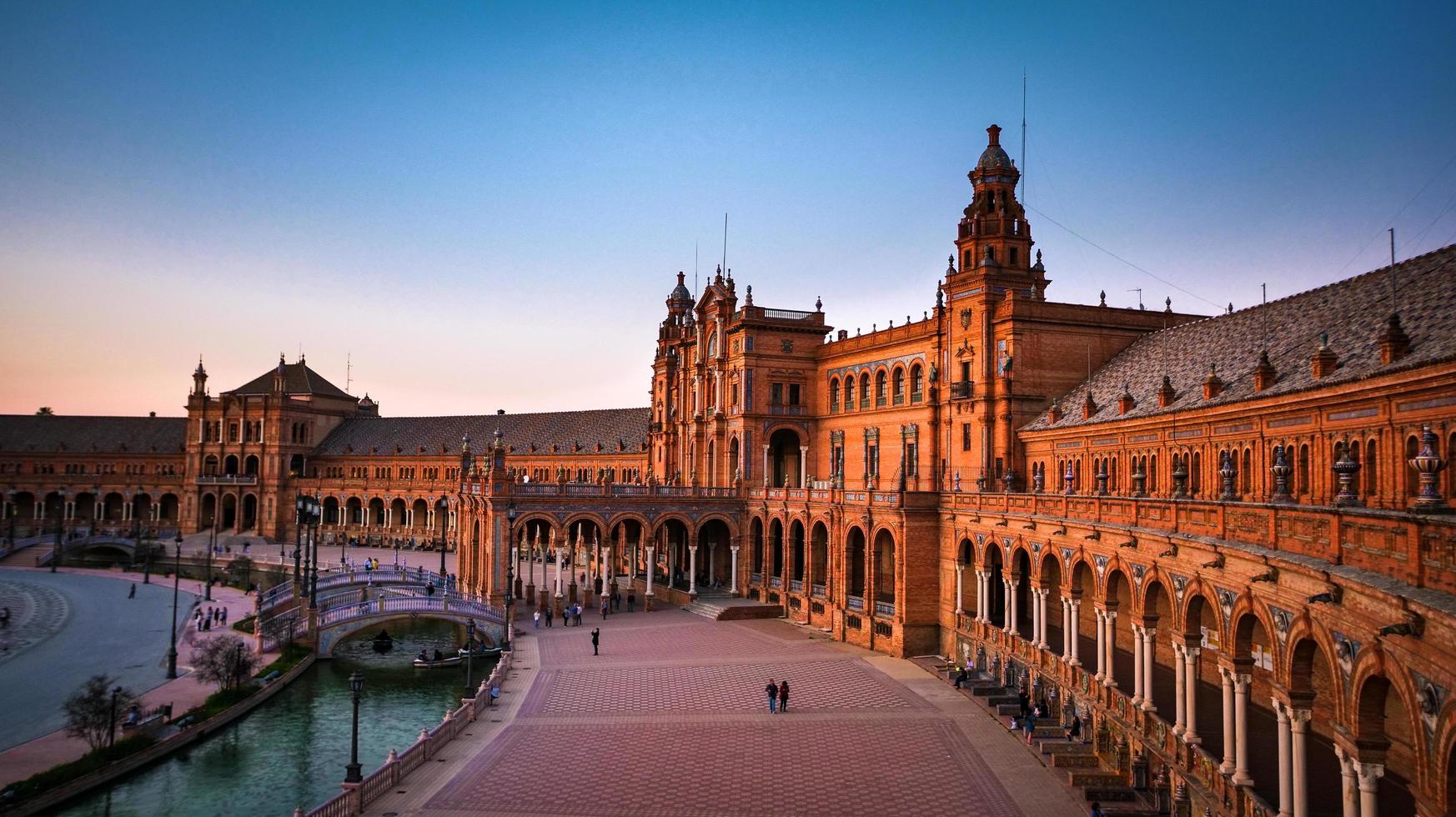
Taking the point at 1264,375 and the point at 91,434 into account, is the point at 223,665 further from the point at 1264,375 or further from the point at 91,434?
the point at 91,434

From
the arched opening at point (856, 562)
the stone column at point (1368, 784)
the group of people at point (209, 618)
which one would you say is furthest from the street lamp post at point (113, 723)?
the stone column at point (1368, 784)

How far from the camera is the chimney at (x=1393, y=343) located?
22344mm

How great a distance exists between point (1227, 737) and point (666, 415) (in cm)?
5592

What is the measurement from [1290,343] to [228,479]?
100 meters

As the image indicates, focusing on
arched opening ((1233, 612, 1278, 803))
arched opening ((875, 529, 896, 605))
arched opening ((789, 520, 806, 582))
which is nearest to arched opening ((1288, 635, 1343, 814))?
arched opening ((1233, 612, 1278, 803))

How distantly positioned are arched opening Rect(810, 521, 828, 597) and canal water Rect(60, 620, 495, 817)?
16.3 metres

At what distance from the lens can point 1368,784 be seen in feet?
44.9

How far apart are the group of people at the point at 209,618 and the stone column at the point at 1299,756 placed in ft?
167

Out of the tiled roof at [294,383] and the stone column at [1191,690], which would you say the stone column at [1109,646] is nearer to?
the stone column at [1191,690]

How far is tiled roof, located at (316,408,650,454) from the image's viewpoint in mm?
95000

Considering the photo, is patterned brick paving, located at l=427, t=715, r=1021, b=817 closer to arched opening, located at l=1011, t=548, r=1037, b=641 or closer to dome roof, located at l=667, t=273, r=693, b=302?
arched opening, located at l=1011, t=548, r=1037, b=641

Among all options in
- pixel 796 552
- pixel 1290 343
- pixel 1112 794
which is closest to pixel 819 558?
pixel 796 552

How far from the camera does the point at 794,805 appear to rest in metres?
24.8

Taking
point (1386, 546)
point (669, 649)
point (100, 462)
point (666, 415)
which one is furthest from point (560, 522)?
point (100, 462)
